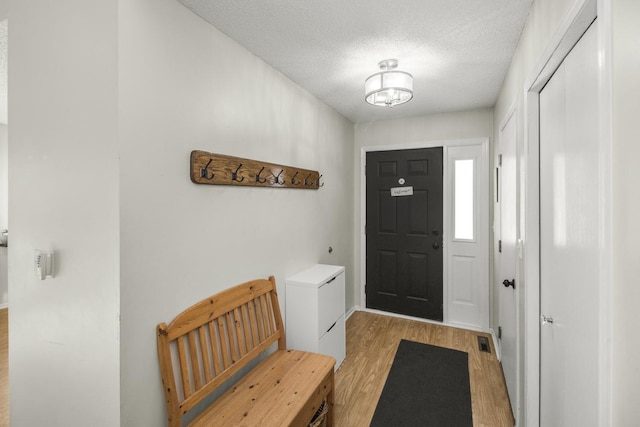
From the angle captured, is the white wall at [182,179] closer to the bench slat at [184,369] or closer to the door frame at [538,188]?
the bench slat at [184,369]

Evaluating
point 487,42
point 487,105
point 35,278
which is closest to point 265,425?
point 35,278

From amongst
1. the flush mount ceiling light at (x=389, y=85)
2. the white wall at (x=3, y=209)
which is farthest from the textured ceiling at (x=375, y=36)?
the white wall at (x=3, y=209)

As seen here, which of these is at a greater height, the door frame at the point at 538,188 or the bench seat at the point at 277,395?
the door frame at the point at 538,188

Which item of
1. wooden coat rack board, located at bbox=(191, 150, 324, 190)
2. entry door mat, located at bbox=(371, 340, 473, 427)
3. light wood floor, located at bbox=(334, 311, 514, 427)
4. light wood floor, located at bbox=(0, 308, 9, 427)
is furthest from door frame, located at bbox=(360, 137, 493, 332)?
light wood floor, located at bbox=(0, 308, 9, 427)

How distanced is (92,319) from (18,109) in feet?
3.80

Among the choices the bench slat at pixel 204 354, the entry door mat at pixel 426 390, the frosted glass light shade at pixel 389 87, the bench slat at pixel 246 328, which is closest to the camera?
the bench slat at pixel 204 354

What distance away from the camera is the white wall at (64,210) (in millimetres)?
1341

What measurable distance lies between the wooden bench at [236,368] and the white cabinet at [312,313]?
1.00 ft

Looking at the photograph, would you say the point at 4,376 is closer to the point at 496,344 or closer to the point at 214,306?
the point at 214,306

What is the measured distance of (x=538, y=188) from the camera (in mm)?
1654

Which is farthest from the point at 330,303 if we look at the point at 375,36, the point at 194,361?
the point at 375,36

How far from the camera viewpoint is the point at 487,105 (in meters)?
3.30

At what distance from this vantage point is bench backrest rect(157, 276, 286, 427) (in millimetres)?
1487

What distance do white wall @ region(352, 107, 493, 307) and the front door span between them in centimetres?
12
